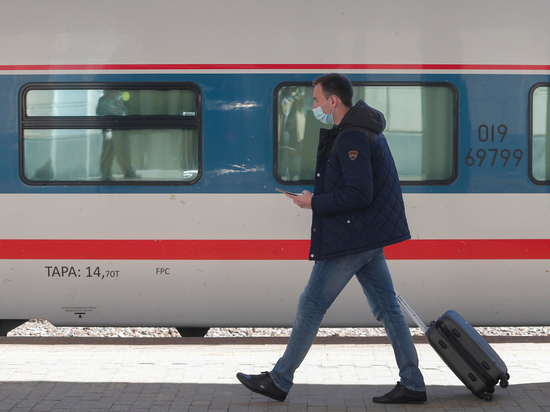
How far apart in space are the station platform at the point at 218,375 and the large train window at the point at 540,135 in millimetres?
1352

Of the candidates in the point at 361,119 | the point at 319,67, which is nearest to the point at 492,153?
the point at 319,67

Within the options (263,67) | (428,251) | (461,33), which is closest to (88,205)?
(263,67)

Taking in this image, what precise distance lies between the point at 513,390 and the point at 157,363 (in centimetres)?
244

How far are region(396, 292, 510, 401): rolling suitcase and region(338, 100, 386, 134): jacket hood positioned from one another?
3.51 feet

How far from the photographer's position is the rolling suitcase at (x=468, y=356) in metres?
4.29

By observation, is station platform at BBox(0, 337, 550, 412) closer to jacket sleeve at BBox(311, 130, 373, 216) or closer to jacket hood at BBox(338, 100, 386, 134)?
jacket sleeve at BBox(311, 130, 373, 216)

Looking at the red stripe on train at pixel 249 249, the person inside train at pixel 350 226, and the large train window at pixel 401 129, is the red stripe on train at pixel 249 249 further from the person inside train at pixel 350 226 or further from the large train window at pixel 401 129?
the person inside train at pixel 350 226

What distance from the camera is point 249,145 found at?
5.75 metres

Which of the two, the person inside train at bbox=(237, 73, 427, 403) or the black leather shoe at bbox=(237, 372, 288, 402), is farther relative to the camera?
the black leather shoe at bbox=(237, 372, 288, 402)

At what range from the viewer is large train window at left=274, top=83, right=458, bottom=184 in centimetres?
577

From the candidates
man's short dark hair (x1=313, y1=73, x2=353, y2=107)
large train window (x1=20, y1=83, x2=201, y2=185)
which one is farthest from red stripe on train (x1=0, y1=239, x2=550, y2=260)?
man's short dark hair (x1=313, y1=73, x2=353, y2=107)

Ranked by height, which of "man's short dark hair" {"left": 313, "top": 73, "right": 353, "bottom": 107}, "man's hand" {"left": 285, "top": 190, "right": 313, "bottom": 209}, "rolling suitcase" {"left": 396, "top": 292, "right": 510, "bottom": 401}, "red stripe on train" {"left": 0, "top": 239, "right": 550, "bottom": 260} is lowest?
"rolling suitcase" {"left": 396, "top": 292, "right": 510, "bottom": 401}

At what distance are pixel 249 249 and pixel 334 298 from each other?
1.58 m

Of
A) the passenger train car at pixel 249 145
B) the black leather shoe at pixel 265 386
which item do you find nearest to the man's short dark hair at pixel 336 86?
the passenger train car at pixel 249 145
